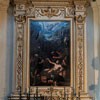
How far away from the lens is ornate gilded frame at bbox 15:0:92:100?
10.6m

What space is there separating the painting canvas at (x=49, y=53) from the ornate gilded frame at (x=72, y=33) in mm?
167

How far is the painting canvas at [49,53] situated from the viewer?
1075cm

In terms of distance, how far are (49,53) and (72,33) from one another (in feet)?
3.30

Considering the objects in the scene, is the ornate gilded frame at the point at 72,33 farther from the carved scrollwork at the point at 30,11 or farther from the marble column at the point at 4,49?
the marble column at the point at 4,49

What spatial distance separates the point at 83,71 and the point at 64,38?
4.14ft

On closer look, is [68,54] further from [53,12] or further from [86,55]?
[53,12]

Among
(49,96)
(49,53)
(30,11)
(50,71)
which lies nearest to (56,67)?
(50,71)

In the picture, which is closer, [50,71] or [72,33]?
[50,71]

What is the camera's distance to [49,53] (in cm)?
1088

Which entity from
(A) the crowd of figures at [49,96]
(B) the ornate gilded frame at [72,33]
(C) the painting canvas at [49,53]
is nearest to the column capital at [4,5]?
(B) the ornate gilded frame at [72,33]

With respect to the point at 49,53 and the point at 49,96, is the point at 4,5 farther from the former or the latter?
the point at 49,96

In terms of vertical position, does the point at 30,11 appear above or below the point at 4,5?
below

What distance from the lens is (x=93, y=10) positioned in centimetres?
1103

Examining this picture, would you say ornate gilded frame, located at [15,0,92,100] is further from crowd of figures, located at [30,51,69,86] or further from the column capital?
the column capital
